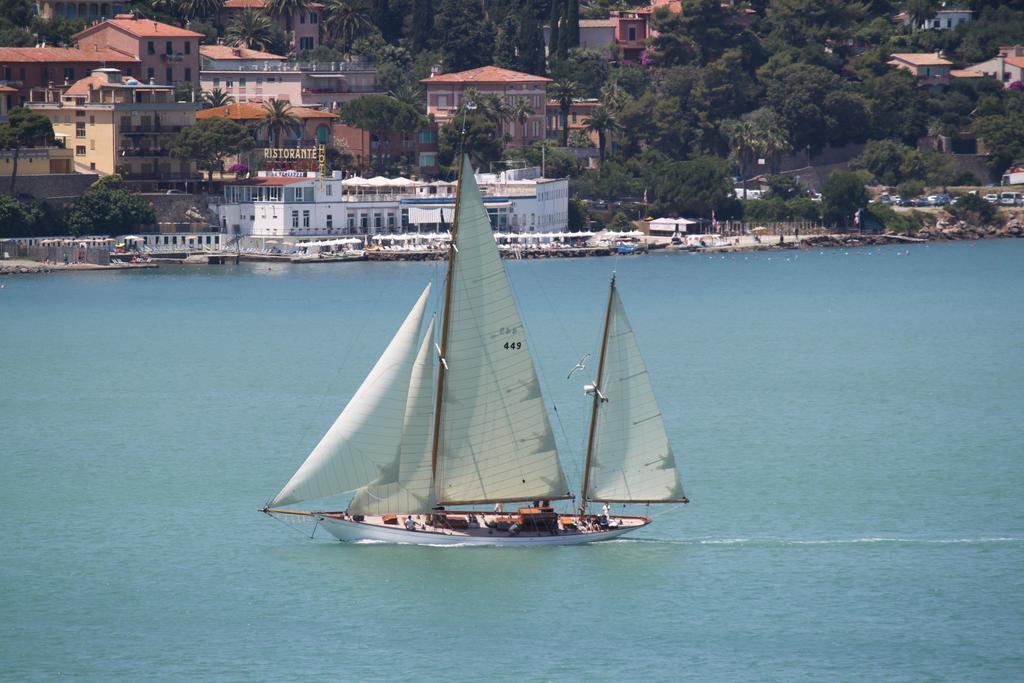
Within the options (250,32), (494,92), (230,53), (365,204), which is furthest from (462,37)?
(365,204)

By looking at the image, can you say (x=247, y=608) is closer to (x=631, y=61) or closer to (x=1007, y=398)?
(x=1007, y=398)

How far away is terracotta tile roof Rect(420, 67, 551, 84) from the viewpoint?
438ft

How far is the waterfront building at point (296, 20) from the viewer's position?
474 feet

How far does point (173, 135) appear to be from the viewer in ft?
392

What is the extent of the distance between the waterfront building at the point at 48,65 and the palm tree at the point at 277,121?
7.97 metres

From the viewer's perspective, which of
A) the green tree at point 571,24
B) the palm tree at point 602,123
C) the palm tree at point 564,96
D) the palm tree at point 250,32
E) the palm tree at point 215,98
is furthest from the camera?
the green tree at point 571,24

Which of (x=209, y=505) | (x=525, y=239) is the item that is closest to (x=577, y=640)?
(x=209, y=505)

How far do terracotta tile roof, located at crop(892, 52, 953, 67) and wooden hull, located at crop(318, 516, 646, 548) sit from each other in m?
112

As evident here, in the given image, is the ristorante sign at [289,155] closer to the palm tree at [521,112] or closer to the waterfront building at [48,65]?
the waterfront building at [48,65]

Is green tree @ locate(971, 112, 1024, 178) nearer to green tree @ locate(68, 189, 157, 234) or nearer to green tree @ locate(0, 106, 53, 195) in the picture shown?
green tree @ locate(68, 189, 157, 234)

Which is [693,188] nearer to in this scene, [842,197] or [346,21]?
[842,197]

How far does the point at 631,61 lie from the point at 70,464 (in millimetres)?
100555

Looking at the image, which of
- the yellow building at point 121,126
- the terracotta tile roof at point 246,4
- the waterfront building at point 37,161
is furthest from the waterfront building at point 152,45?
the terracotta tile roof at point 246,4

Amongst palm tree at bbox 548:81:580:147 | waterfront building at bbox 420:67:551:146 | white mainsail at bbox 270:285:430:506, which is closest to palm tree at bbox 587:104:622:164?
palm tree at bbox 548:81:580:147
